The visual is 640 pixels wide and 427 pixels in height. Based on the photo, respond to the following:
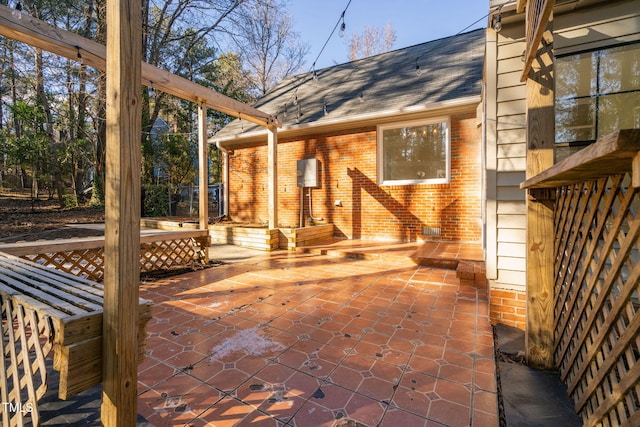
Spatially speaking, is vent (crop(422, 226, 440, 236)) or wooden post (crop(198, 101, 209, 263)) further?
vent (crop(422, 226, 440, 236))

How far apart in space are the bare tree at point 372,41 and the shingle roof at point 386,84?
310 inches

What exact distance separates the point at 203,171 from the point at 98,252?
199 centimetres

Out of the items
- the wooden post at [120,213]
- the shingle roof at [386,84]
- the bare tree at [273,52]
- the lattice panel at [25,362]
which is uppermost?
the bare tree at [273,52]

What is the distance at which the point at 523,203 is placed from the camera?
2.86m

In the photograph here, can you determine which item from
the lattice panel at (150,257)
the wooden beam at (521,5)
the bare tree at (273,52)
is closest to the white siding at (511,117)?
the wooden beam at (521,5)

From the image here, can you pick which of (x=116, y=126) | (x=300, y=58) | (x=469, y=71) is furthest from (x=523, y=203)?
(x=300, y=58)

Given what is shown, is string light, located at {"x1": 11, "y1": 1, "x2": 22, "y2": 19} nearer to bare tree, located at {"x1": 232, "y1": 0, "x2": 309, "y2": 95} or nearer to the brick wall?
the brick wall

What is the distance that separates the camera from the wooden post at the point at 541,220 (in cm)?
214

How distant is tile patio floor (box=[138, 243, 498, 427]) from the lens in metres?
1.72

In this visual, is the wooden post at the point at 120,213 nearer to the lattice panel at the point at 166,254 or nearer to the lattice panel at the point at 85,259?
the lattice panel at the point at 85,259

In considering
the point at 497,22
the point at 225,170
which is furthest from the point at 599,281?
the point at 225,170

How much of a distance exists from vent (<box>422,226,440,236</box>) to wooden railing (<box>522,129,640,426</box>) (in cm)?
435

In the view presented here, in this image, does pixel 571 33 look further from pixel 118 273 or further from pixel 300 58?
pixel 300 58

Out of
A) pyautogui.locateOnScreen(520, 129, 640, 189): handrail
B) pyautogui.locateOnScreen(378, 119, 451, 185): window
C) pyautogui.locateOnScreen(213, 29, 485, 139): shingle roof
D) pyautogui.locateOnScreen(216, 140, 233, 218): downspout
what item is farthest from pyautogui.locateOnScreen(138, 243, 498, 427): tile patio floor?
pyautogui.locateOnScreen(216, 140, 233, 218): downspout
